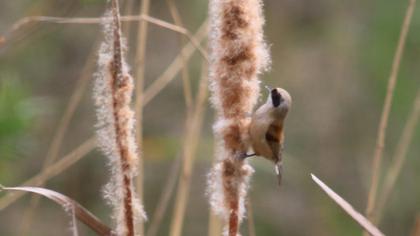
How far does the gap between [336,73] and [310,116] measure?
1.66ft

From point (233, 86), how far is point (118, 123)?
5.6 inches

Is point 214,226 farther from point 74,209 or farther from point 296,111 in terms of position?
point 296,111

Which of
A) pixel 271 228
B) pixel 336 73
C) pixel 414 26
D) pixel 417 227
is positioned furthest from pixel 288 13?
pixel 417 227

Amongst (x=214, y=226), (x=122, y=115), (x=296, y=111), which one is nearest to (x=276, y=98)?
(x=122, y=115)

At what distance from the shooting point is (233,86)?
115 centimetres

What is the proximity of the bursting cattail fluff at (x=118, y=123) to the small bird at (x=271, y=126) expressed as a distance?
0.16 m

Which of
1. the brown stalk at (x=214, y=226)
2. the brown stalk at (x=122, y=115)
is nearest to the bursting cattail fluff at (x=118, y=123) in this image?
the brown stalk at (x=122, y=115)

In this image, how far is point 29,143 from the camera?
193 centimetres

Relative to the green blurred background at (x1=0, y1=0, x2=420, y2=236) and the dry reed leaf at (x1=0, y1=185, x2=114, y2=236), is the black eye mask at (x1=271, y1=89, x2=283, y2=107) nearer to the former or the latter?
the dry reed leaf at (x1=0, y1=185, x2=114, y2=236)

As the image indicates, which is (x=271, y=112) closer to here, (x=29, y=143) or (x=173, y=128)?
(x=29, y=143)

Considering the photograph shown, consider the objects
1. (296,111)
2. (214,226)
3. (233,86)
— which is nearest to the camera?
(233,86)

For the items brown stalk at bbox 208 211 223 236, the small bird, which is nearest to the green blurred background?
brown stalk at bbox 208 211 223 236

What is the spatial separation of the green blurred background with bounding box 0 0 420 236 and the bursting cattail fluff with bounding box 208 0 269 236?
2.04 m

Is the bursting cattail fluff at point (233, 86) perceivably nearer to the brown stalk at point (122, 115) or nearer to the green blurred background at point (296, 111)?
the brown stalk at point (122, 115)
